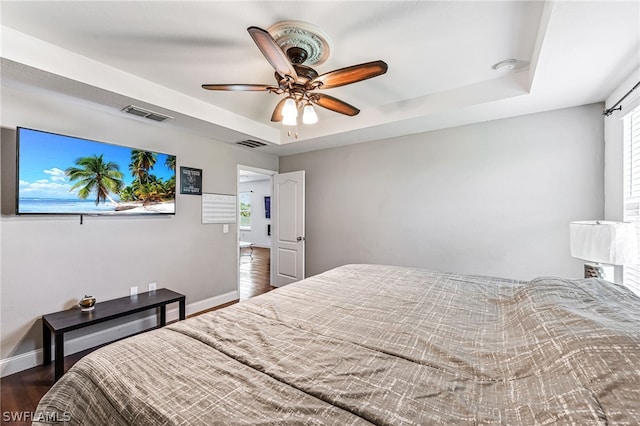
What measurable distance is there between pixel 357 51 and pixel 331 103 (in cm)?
42

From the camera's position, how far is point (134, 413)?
0.83 meters

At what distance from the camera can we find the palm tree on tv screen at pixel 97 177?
2.56 m

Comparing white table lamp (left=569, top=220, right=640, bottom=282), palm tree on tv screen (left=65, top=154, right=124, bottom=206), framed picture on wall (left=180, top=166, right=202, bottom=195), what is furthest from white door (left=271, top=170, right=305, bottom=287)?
white table lamp (left=569, top=220, right=640, bottom=282)

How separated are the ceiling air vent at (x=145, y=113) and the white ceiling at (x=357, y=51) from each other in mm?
122

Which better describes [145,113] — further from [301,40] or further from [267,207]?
[267,207]

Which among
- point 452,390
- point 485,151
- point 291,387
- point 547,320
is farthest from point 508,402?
point 485,151

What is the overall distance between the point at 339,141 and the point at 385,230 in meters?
1.43

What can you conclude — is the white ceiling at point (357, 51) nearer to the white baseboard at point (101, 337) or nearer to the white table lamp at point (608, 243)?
the white table lamp at point (608, 243)

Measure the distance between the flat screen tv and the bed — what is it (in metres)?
2.01

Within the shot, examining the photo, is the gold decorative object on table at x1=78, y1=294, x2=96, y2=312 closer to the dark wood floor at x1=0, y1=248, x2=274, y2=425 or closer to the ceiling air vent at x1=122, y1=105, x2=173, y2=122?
the dark wood floor at x1=0, y1=248, x2=274, y2=425

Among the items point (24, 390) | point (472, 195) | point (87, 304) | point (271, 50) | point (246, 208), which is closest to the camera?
point (271, 50)

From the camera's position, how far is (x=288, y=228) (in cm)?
470

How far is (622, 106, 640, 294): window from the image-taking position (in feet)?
6.64

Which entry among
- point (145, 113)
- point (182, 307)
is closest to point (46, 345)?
point (182, 307)
